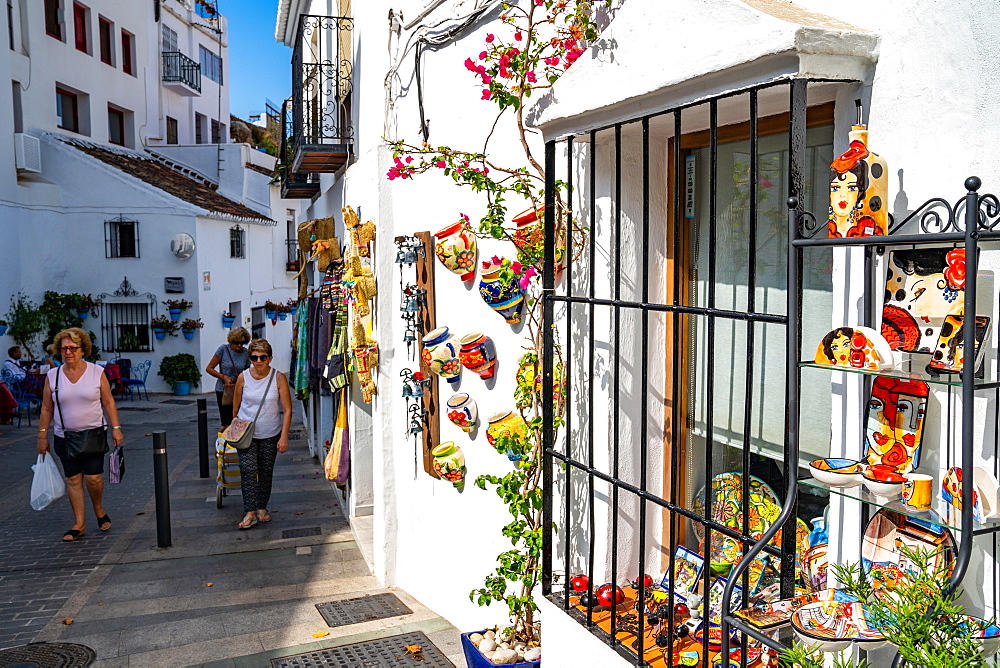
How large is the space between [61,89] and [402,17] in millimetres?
18314

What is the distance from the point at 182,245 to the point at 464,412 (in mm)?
16738

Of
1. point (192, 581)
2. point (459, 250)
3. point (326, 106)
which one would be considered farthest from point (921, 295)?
point (326, 106)

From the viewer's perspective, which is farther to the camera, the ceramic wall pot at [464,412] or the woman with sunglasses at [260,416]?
the woman with sunglasses at [260,416]

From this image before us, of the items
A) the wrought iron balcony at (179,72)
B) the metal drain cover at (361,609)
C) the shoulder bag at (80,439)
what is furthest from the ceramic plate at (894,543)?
the wrought iron balcony at (179,72)

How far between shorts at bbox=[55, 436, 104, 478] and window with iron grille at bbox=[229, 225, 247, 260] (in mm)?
15604

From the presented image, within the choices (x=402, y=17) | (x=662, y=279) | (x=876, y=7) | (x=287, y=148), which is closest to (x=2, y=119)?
(x=287, y=148)

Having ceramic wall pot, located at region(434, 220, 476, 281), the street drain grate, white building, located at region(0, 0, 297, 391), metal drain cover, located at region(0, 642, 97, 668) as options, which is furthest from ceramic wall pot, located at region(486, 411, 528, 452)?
white building, located at region(0, 0, 297, 391)

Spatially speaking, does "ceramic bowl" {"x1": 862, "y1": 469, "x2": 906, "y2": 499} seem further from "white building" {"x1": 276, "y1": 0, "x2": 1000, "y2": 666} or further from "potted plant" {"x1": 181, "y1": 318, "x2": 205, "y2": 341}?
"potted plant" {"x1": 181, "y1": 318, "x2": 205, "y2": 341}

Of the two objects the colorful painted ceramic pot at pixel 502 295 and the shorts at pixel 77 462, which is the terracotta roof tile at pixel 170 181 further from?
the colorful painted ceramic pot at pixel 502 295

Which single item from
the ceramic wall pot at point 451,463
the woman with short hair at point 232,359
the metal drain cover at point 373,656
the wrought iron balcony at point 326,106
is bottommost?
the metal drain cover at point 373,656

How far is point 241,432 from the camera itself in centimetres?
755

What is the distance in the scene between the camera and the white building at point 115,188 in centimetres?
1850

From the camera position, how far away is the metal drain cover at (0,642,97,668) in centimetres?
493

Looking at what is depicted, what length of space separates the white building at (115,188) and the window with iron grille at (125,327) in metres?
0.02
